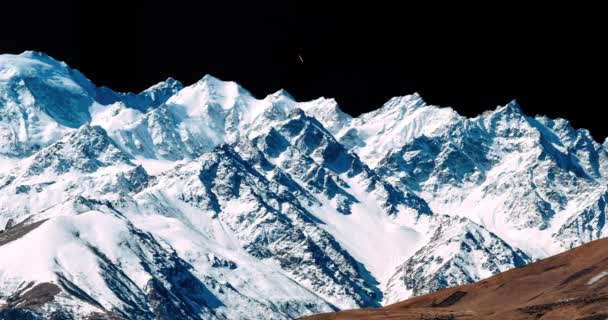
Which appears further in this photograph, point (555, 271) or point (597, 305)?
point (555, 271)

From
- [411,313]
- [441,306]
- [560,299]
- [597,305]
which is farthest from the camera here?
[441,306]

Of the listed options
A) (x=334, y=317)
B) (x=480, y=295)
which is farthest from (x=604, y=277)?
(x=334, y=317)

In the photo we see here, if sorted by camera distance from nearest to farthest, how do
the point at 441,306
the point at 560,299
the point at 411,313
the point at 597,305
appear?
the point at 597,305
the point at 560,299
the point at 411,313
the point at 441,306

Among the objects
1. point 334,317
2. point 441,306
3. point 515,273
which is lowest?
point 334,317

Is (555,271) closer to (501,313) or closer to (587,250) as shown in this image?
(587,250)

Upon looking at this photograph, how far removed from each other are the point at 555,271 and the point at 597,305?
37.6 meters

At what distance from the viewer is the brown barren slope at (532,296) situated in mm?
149500

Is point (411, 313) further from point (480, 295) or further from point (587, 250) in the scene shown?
point (587, 250)

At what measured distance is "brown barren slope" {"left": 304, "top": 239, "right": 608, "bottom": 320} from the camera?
150 metres

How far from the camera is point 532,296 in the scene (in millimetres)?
169375

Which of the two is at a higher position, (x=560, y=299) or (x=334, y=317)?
(x=560, y=299)

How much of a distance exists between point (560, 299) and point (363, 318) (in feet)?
97.5

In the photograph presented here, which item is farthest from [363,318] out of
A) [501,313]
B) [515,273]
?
[515,273]

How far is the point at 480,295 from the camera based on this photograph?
18162cm
